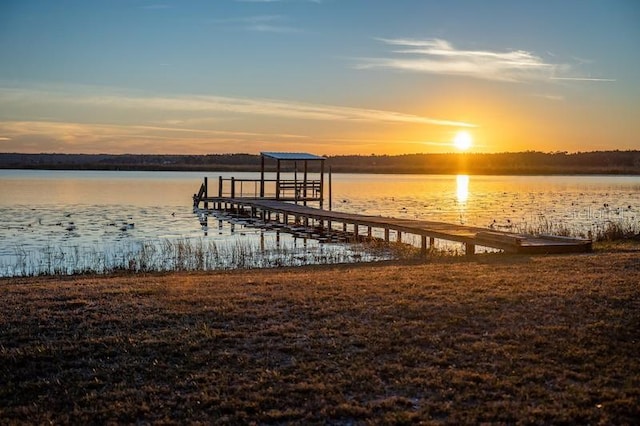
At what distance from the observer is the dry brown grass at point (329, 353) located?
5977 mm

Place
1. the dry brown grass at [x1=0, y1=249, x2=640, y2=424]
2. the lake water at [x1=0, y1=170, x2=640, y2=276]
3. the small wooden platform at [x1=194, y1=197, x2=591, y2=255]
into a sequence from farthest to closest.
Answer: the lake water at [x1=0, y1=170, x2=640, y2=276]
the small wooden platform at [x1=194, y1=197, x2=591, y2=255]
the dry brown grass at [x1=0, y1=249, x2=640, y2=424]

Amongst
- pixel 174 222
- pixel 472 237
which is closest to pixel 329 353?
pixel 472 237

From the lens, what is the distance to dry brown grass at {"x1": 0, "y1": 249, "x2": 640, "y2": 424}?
5977 mm

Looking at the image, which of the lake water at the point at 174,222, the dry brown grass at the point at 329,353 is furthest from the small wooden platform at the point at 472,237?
the dry brown grass at the point at 329,353

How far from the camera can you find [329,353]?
7.36 m

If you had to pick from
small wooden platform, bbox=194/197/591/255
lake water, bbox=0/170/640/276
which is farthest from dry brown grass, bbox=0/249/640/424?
lake water, bbox=0/170/640/276

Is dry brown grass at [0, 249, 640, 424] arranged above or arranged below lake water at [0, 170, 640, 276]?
above

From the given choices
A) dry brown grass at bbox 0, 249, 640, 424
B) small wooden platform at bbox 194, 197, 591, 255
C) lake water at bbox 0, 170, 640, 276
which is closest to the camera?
dry brown grass at bbox 0, 249, 640, 424

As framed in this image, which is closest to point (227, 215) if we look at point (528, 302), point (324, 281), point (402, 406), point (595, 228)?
point (595, 228)

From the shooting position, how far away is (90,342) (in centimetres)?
782

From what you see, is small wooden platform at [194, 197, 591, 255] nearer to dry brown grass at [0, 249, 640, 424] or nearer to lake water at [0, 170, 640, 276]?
lake water at [0, 170, 640, 276]

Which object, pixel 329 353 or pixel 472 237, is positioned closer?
pixel 329 353

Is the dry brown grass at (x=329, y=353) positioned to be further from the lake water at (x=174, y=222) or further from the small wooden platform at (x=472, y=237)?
the lake water at (x=174, y=222)

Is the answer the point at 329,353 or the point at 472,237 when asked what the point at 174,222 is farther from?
the point at 329,353
